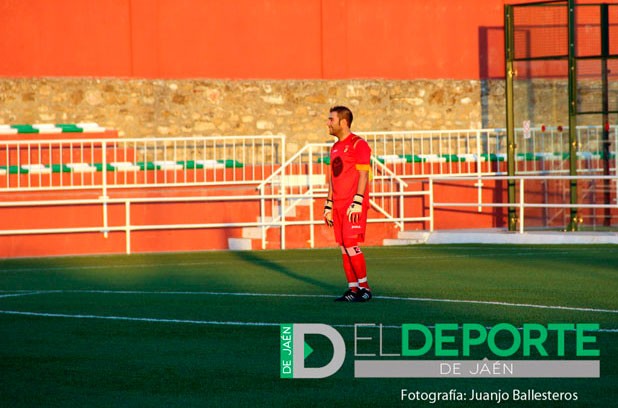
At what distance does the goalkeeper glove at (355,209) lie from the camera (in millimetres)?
13500

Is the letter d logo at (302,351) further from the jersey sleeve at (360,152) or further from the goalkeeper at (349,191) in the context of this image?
the jersey sleeve at (360,152)

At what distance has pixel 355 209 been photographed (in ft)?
44.3

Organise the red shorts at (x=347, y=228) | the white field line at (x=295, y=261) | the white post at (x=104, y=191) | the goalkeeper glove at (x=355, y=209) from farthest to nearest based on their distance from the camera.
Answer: the white post at (x=104, y=191), the white field line at (x=295, y=261), the red shorts at (x=347, y=228), the goalkeeper glove at (x=355, y=209)

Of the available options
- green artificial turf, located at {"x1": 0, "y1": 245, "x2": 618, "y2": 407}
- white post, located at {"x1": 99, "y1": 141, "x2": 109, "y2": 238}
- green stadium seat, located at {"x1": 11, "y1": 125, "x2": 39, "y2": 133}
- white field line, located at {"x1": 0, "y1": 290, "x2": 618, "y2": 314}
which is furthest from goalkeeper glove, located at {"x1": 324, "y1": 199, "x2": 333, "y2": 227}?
green stadium seat, located at {"x1": 11, "y1": 125, "x2": 39, "y2": 133}

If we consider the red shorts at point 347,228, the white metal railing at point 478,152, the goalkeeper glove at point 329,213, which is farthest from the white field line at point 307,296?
the white metal railing at point 478,152

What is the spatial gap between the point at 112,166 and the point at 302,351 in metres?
15.0

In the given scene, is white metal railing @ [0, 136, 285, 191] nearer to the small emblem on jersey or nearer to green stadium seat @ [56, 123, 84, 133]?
green stadium seat @ [56, 123, 84, 133]

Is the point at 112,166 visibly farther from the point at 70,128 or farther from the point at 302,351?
the point at 302,351

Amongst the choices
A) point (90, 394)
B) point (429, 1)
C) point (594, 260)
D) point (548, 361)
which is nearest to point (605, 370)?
point (548, 361)

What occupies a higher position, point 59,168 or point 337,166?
point 59,168

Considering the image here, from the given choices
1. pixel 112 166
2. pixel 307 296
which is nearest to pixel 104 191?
pixel 112 166

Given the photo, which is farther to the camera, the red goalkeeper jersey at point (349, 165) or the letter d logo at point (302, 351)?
the red goalkeeper jersey at point (349, 165)

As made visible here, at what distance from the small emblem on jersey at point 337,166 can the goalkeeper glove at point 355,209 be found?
0.34 metres

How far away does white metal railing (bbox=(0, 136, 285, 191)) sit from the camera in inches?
927
